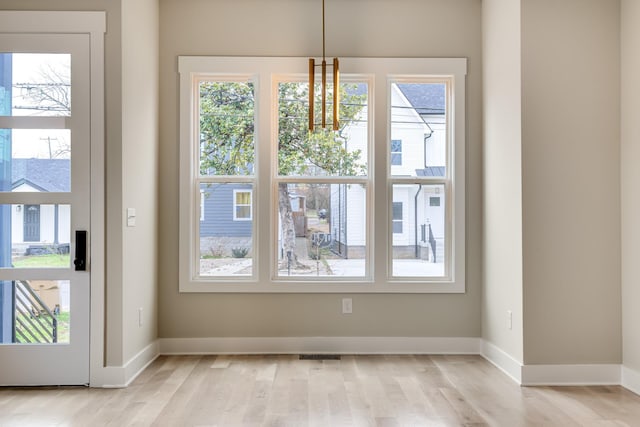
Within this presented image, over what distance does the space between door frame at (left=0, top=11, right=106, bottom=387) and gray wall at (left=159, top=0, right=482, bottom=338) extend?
0.84 m

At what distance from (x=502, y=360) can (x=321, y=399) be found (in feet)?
5.07

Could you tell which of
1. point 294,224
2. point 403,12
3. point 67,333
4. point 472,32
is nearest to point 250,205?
point 294,224

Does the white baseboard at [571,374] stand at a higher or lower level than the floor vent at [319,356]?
higher

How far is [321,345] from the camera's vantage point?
411cm

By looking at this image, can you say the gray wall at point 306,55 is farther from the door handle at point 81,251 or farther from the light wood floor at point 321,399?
the door handle at point 81,251

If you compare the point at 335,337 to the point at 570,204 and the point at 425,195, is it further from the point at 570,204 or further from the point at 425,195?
the point at 570,204

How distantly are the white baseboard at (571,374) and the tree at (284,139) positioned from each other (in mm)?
2022

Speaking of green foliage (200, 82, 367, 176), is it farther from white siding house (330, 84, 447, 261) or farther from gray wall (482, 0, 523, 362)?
gray wall (482, 0, 523, 362)

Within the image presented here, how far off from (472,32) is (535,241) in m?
1.96

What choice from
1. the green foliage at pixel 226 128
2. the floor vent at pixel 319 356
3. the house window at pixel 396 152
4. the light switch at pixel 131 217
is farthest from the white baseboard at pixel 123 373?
the house window at pixel 396 152

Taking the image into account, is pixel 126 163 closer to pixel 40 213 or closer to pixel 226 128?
pixel 40 213

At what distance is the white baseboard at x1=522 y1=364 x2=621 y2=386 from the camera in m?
3.37

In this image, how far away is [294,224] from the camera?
13.9 feet

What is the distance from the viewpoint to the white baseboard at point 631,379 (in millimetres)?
3225
